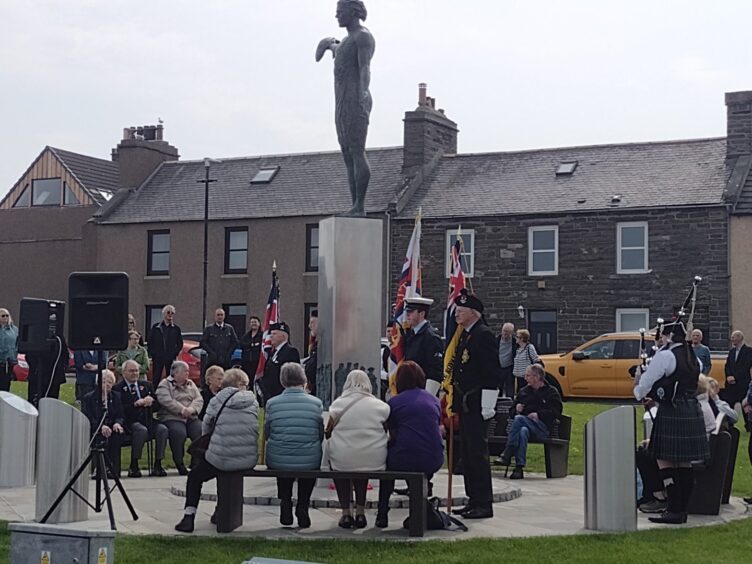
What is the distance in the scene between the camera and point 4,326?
65.8 ft

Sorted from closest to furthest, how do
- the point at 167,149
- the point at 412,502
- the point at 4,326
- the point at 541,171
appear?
the point at 412,502
the point at 4,326
the point at 541,171
the point at 167,149

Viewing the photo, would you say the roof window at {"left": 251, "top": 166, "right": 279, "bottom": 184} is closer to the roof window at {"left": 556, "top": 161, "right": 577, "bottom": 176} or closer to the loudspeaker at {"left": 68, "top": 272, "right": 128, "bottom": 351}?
the roof window at {"left": 556, "top": 161, "right": 577, "bottom": 176}

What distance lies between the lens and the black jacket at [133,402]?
15930 millimetres

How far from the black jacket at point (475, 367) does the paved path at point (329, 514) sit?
45.8 inches

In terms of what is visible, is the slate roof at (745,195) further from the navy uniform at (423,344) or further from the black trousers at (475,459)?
the black trousers at (475,459)

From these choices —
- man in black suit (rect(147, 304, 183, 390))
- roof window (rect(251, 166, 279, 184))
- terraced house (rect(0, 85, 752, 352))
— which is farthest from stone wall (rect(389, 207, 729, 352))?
man in black suit (rect(147, 304, 183, 390))

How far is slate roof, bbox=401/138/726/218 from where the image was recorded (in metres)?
35.8

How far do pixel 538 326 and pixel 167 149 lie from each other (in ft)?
57.7

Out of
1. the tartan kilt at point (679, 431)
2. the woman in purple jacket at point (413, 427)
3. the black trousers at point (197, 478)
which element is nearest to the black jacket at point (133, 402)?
the black trousers at point (197, 478)

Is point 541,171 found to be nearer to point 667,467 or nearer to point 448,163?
point 448,163

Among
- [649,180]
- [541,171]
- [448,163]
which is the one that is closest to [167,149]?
[448,163]

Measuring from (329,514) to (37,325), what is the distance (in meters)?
8.27

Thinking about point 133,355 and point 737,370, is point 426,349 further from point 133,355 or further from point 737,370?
point 737,370

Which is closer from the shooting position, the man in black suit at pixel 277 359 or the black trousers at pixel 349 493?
the black trousers at pixel 349 493
